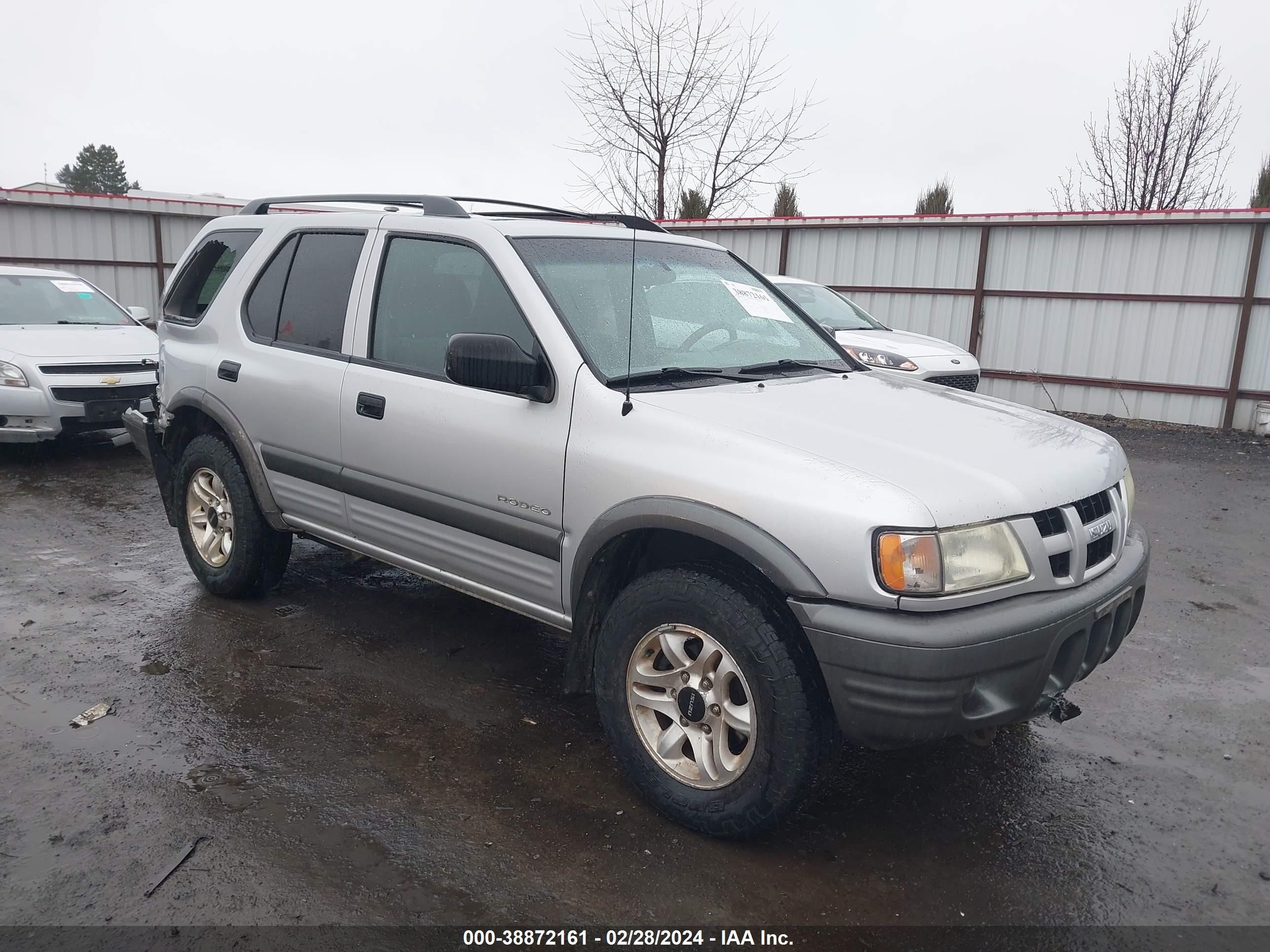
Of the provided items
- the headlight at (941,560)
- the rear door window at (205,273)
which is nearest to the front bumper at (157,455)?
the rear door window at (205,273)

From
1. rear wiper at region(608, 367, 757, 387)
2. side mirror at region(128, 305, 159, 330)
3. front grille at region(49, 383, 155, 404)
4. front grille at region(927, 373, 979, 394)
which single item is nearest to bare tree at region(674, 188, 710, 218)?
front grille at region(927, 373, 979, 394)

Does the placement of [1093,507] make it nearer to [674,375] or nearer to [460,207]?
[674,375]

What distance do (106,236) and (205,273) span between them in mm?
12263

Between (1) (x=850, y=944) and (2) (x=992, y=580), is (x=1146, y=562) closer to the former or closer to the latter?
(2) (x=992, y=580)

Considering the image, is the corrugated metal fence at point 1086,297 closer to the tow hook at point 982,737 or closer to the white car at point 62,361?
the white car at point 62,361

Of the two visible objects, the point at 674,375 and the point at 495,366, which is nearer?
the point at 495,366

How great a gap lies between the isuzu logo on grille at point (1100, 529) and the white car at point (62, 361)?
6.46m

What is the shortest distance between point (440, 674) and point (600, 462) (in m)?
1.53

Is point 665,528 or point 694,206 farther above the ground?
point 694,206

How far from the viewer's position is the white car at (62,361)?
25.0ft

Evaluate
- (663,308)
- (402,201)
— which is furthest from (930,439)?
(402,201)

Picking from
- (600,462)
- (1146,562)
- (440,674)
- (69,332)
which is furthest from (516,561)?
(69,332)

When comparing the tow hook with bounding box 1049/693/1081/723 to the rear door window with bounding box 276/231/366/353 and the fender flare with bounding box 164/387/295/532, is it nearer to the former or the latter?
the rear door window with bounding box 276/231/366/353

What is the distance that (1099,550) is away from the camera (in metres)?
2.99
